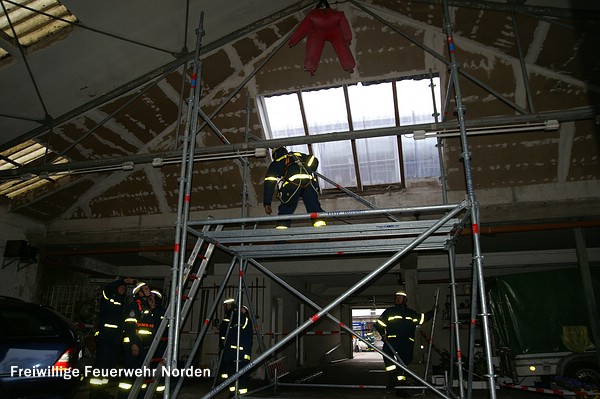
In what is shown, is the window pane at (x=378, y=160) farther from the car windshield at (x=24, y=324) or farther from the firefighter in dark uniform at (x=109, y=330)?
the car windshield at (x=24, y=324)

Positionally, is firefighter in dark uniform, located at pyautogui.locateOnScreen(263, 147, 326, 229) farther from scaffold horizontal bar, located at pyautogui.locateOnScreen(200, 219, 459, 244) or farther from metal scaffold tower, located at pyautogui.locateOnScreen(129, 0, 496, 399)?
scaffold horizontal bar, located at pyautogui.locateOnScreen(200, 219, 459, 244)

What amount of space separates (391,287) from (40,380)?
15.1 m

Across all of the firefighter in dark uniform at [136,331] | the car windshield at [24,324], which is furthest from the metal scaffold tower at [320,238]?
the firefighter in dark uniform at [136,331]

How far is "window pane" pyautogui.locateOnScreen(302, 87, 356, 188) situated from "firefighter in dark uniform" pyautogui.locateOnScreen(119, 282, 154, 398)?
4841 mm

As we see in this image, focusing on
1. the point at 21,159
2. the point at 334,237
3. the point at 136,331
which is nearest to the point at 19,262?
the point at 21,159

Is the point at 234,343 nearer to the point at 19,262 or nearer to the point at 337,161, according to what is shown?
the point at 337,161

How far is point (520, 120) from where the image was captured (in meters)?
6.36

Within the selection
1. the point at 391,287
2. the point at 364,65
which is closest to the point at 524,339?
the point at 364,65

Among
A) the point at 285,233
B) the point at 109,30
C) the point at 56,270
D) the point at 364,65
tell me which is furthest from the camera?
the point at 56,270

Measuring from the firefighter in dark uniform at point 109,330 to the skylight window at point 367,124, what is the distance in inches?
184

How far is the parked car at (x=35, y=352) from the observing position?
481 cm

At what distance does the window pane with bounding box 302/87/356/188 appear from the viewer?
9.11 meters

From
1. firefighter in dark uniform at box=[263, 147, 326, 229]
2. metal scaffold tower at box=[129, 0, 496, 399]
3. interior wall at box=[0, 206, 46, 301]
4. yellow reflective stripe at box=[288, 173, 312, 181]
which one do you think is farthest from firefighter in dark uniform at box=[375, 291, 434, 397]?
interior wall at box=[0, 206, 46, 301]

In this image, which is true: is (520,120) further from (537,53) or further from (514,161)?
(514,161)
